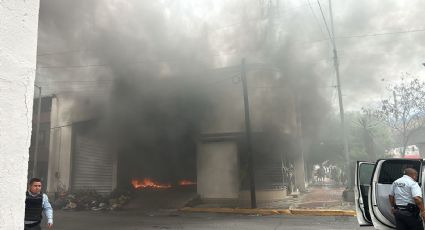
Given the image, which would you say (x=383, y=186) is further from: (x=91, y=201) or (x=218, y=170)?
(x=91, y=201)

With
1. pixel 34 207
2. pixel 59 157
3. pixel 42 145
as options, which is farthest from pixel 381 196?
pixel 42 145

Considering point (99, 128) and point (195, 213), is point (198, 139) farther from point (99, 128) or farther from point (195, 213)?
point (99, 128)

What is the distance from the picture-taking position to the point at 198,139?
15.3m

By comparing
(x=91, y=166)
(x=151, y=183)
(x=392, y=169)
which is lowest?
(x=151, y=183)

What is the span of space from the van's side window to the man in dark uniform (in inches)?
23.2

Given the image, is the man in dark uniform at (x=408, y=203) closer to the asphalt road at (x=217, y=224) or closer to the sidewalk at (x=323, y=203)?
the asphalt road at (x=217, y=224)

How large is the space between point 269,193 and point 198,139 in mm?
3653

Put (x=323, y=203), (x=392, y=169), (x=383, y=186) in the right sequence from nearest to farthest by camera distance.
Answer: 1. (x=383, y=186)
2. (x=392, y=169)
3. (x=323, y=203)

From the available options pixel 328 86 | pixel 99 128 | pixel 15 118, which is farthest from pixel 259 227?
pixel 99 128

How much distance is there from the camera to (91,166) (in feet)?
59.5

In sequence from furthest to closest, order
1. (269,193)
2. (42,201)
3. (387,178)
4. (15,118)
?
(269,193) → (387,178) → (42,201) → (15,118)

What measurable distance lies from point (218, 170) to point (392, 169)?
962 cm

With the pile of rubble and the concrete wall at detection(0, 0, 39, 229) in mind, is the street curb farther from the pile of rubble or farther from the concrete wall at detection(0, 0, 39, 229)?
the concrete wall at detection(0, 0, 39, 229)

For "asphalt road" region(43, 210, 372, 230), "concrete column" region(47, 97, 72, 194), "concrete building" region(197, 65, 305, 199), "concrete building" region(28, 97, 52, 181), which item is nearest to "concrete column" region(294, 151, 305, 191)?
"concrete building" region(197, 65, 305, 199)
